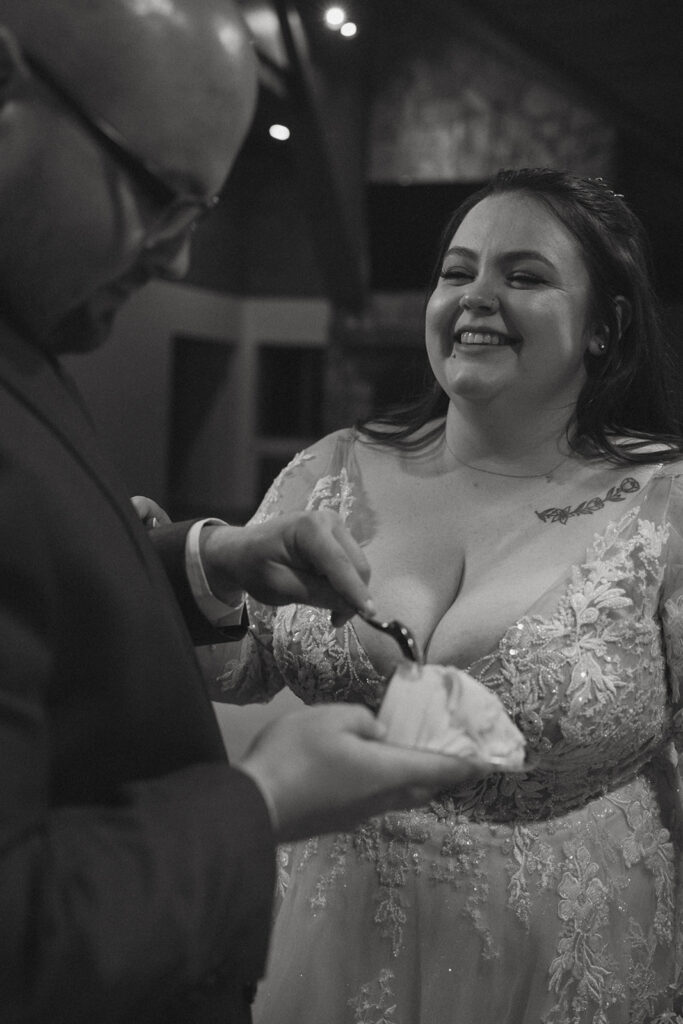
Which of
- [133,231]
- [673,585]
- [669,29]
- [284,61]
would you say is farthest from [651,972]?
[284,61]

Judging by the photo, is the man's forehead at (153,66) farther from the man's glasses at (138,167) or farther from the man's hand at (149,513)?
the man's hand at (149,513)

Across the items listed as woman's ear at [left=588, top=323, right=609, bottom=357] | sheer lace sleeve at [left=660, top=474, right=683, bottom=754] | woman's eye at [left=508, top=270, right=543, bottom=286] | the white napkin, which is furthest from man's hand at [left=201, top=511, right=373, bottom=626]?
woman's ear at [left=588, top=323, right=609, bottom=357]

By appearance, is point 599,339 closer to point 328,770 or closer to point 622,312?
point 622,312

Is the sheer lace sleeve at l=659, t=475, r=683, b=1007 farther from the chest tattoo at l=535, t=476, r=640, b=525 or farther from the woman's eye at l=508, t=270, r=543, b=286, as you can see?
the woman's eye at l=508, t=270, r=543, b=286

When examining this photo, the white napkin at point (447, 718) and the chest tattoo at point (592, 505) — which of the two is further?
the chest tattoo at point (592, 505)

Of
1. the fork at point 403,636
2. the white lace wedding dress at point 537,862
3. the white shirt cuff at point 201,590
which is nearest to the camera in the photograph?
the fork at point 403,636

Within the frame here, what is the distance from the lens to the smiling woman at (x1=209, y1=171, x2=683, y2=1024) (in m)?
1.85

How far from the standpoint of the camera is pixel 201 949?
802mm

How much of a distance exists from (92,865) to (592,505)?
1.49 meters

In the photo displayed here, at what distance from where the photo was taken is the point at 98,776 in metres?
0.89

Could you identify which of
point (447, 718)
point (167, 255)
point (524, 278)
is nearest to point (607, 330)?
point (524, 278)

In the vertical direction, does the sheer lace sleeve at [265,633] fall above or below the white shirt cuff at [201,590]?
below

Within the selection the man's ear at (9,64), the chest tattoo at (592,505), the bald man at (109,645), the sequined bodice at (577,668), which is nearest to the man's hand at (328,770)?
the bald man at (109,645)

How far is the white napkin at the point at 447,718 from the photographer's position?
1.03m
